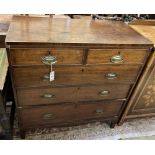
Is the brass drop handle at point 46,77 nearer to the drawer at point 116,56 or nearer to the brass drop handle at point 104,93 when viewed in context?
the drawer at point 116,56

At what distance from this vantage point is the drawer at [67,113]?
1.32 meters

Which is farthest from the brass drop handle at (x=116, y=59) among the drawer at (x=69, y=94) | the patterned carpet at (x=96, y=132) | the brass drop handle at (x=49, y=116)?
the patterned carpet at (x=96, y=132)

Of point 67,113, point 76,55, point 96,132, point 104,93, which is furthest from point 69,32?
point 96,132

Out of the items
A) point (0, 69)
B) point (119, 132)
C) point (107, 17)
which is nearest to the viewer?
point (0, 69)

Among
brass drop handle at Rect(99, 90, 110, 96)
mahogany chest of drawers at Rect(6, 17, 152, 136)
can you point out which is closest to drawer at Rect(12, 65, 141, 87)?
mahogany chest of drawers at Rect(6, 17, 152, 136)

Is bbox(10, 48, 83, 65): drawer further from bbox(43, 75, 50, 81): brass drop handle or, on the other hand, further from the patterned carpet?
the patterned carpet

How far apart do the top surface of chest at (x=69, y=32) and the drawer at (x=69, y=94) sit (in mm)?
342

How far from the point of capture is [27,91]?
115 centimetres

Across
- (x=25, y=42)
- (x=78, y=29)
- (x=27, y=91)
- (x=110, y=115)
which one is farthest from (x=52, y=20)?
(x=110, y=115)

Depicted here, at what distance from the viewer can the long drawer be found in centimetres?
96

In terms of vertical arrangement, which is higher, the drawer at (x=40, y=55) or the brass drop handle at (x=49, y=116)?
the drawer at (x=40, y=55)

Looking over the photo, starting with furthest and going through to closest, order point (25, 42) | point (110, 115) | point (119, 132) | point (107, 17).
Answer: point (119, 132)
point (110, 115)
point (107, 17)
point (25, 42)
